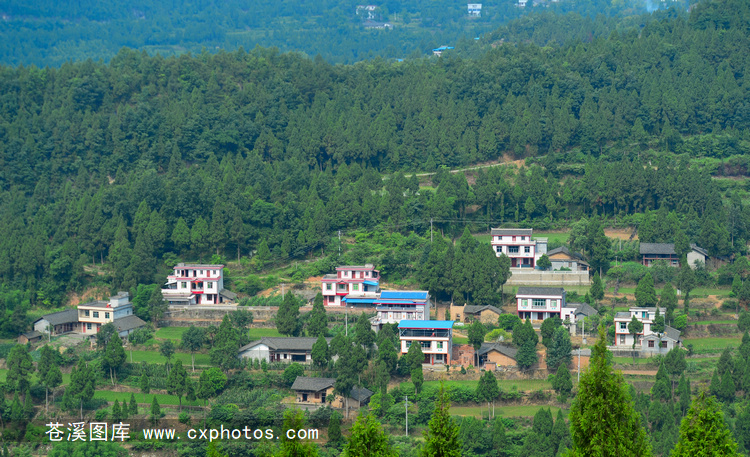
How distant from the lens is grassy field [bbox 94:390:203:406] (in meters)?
36.0

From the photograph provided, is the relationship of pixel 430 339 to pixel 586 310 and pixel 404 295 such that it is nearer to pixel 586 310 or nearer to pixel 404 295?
pixel 404 295

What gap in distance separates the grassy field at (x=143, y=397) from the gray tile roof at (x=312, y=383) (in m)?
3.73

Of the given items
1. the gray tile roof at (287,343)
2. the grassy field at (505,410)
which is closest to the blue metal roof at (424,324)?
the gray tile roof at (287,343)

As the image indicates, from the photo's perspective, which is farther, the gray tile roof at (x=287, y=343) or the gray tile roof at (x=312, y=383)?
the gray tile roof at (x=287, y=343)

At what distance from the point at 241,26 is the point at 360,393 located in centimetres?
9007

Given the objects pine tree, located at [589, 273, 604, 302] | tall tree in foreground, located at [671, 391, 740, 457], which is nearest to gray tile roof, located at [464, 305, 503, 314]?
pine tree, located at [589, 273, 604, 302]

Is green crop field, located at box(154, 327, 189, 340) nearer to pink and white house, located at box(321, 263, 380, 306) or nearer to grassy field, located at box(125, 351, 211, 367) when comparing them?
grassy field, located at box(125, 351, 211, 367)

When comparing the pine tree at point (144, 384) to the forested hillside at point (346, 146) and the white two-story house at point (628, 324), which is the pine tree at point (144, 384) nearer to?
the forested hillside at point (346, 146)

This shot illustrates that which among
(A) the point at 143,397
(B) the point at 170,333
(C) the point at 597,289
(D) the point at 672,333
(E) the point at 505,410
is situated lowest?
(E) the point at 505,410

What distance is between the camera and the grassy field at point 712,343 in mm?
38375

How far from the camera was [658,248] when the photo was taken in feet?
150

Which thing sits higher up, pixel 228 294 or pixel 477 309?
pixel 228 294

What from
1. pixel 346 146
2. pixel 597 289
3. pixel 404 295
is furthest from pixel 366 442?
pixel 346 146

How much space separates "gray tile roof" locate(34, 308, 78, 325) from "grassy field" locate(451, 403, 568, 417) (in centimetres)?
1877
